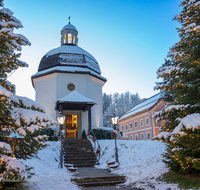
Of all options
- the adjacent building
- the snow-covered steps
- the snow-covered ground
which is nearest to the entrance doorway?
the snow-covered ground

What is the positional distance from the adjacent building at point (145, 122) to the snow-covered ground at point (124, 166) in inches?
539

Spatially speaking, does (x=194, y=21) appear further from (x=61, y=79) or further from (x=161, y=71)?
(x=61, y=79)

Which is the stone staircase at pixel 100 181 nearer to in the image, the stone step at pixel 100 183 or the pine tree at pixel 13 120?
the stone step at pixel 100 183

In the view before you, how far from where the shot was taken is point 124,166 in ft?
34.6

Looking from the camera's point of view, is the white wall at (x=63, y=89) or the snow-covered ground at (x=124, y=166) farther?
the white wall at (x=63, y=89)

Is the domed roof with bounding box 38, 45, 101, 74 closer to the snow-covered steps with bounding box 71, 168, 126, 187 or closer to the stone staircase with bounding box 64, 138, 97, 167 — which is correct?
the stone staircase with bounding box 64, 138, 97, 167

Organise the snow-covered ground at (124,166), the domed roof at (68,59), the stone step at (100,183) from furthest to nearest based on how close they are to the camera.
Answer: the domed roof at (68,59) < the stone step at (100,183) < the snow-covered ground at (124,166)

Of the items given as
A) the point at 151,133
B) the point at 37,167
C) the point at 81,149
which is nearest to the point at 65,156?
the point at 81,149

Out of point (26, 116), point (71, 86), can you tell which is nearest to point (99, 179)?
point (26, 116)

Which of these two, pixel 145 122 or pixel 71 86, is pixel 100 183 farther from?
pixel 145 122

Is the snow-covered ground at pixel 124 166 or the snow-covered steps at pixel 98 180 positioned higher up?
the snow-covered ground at pixel 124 166

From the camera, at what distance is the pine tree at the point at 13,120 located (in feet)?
15.3

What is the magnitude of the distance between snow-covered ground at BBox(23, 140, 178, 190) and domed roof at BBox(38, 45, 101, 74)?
28.3 ft

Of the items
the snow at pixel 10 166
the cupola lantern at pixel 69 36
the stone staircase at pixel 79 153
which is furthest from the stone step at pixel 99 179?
the cupola lantern at pixel 69 36
